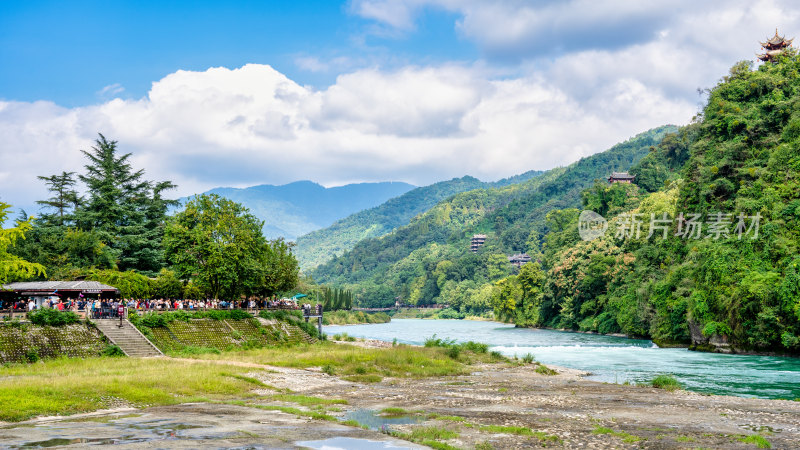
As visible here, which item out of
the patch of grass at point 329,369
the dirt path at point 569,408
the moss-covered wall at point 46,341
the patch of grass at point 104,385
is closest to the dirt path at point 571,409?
the dirt path at point 569,408

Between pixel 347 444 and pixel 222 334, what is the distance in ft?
128

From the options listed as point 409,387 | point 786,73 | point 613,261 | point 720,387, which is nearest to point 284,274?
point 409,387

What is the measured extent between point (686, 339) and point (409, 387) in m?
47.7

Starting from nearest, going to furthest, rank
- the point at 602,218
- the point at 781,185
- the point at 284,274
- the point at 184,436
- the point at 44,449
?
the point at 44,449 < the point at 184,436 < the point at 781,185 < the point at 284,274 < the point at 602,218

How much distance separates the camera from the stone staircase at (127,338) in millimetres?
47906

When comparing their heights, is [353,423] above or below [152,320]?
below

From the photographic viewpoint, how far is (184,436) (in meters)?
20.8

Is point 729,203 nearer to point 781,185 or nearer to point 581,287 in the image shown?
point 781,185

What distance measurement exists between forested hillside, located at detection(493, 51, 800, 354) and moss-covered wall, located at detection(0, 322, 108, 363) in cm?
5488

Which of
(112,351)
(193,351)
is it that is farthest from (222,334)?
(112,351)

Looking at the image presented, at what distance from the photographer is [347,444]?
2066 centimetres

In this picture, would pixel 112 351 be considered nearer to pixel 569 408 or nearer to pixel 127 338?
pixel 127 338

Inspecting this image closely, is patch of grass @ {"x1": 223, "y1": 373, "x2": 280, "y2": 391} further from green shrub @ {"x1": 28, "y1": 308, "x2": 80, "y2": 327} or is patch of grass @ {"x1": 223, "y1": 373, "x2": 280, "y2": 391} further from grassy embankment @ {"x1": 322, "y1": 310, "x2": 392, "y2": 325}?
grassy embankment @ {"x1": 322, "y1": 310, "x2": 392, "y2": 325}

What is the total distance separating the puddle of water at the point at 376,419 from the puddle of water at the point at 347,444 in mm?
2876
